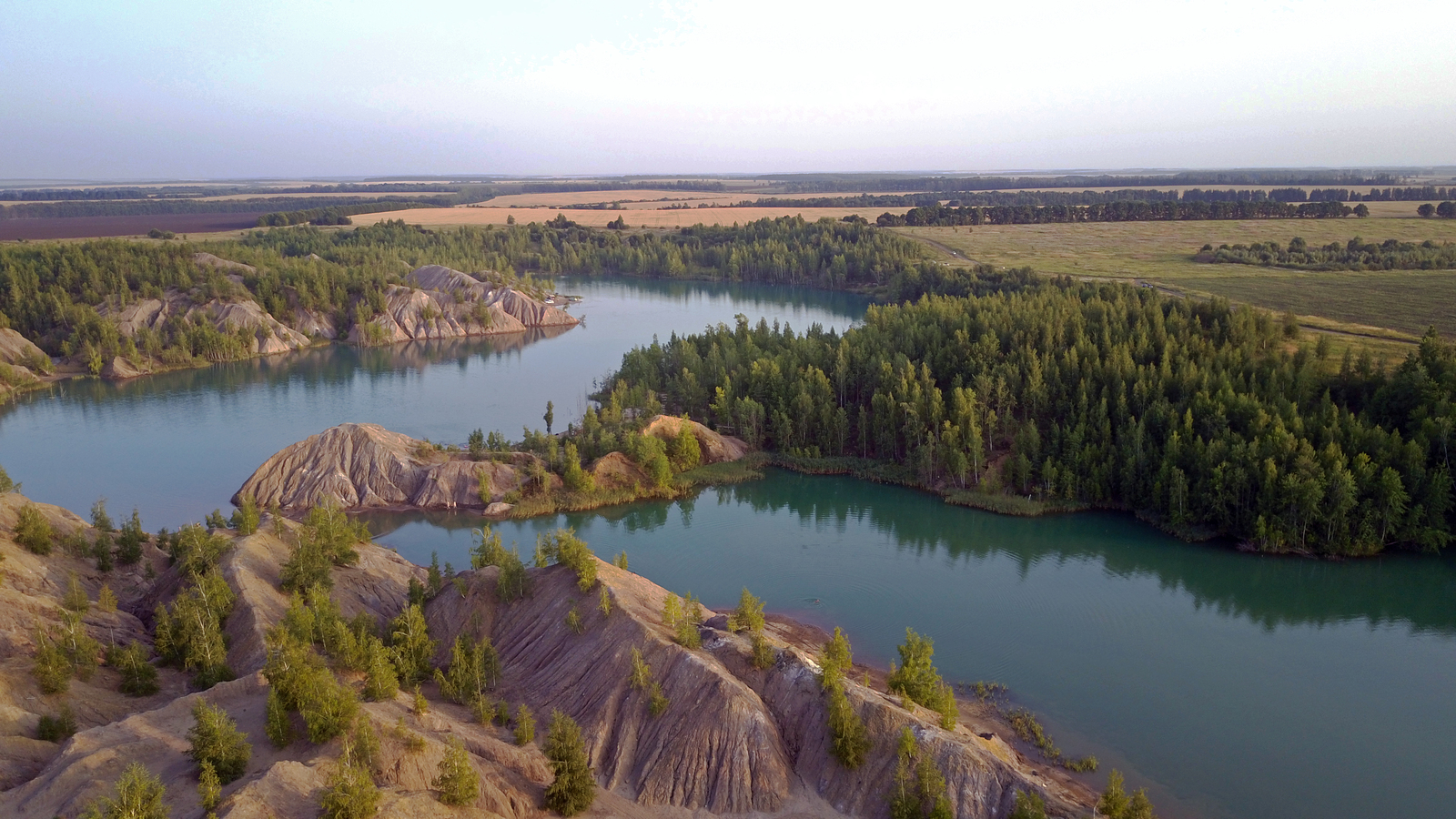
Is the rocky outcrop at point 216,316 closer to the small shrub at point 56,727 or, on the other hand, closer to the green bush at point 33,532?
the green bush at point 33,532

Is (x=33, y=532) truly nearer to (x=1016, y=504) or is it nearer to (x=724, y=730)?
(x=724, y=730)

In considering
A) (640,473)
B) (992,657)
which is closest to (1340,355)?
(992,657)

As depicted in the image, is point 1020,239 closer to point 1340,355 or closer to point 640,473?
point 1340,355

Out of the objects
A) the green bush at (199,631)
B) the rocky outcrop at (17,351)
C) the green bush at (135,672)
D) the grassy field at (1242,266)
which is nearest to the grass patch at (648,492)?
the green bush at (199,631)

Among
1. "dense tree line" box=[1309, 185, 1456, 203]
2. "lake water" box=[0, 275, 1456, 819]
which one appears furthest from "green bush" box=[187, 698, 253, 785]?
"dense tree line" box=[1309, 185, 1456, 203]

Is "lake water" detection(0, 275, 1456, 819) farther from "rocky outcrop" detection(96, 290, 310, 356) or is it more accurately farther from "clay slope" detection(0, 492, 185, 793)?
"rocky outcrop" detection(96, 290, 310, 356)

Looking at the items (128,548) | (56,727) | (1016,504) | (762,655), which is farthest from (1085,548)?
(128,548)
